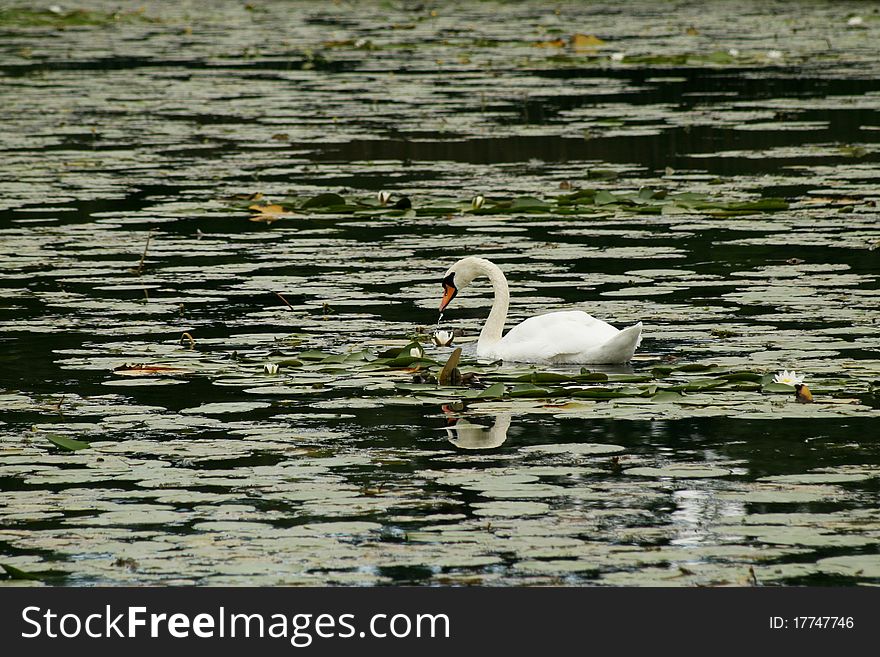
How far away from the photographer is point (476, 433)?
255 inches

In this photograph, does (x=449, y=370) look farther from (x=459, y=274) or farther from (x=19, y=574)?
(x=19, y=574)

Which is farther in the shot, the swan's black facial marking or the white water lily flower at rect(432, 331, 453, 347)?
the swan's black facial marking

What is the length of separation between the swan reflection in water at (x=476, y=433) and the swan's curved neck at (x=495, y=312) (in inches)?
51.6

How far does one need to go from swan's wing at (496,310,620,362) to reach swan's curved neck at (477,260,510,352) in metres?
0.13

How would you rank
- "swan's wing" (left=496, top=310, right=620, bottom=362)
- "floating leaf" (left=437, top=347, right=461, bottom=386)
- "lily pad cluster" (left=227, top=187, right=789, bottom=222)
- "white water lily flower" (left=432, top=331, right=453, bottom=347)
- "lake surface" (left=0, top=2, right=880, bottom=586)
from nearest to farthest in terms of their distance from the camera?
"lake surface" (left=0, top=2, right=880, bottom=586) → "floating leaf" (left=437, top=347, right=461, bottom=386) → "swan's wing" (left=496, top=310, right=620, bottom=362) → "white water lily flower" (left=432, top=331, right=453, bottom=347) → "lily pad cluster" (left=227, top=187, right=789, bottom=222)

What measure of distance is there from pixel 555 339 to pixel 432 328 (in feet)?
3.00

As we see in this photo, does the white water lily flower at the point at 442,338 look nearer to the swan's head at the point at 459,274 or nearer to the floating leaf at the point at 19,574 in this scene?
the swan's head at the point at 459,274

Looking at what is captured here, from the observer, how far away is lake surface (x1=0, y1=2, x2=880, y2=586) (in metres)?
5.26

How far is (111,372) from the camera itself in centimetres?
746

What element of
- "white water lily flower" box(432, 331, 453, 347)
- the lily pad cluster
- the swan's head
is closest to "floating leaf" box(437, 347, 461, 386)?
"white water lily flower" box(432, 331, 453, 347)

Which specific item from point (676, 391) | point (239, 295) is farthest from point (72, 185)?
point (676, 391)

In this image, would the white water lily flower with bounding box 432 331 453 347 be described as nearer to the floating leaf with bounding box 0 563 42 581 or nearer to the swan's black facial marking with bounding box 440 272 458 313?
Answer: the swan's black facial marking with bounding box 440 272 458 313
